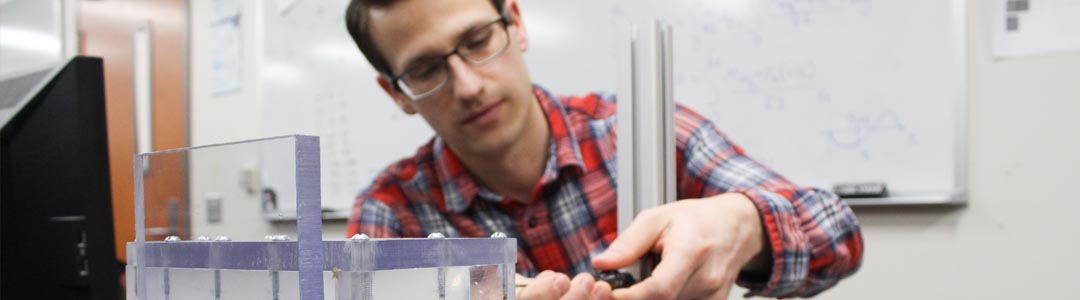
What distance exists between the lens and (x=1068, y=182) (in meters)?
1.29

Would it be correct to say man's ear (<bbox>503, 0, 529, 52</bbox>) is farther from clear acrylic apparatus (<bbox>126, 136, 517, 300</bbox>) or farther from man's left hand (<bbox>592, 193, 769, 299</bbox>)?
clear acrylic apparatus (<bbox>126, 136, 517, 300</bbox>)

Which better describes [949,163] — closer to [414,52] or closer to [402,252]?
[414,52]

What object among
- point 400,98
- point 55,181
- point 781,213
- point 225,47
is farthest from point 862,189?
point 225,47

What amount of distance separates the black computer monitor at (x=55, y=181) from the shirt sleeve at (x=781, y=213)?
560 mm

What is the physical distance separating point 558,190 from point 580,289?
2.15 feet

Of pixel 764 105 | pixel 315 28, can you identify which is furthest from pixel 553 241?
pixel 315 28

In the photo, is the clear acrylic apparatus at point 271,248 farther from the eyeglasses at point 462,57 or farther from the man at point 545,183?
the eyeglasses at point 462,57

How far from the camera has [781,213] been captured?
0.86 meters

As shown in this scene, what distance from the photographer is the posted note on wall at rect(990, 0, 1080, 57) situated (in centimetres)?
126

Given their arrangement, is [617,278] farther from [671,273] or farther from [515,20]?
[515,20]

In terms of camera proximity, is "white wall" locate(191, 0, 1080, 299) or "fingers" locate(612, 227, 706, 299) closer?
→ "fingers" locate(612, 227, 706, 299)

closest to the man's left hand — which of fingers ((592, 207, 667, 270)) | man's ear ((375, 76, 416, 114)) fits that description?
fingers ((592, 207, 667, 270))

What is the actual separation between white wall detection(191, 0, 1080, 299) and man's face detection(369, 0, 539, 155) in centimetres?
70

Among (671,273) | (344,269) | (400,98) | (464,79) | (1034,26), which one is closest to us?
(344,269)
